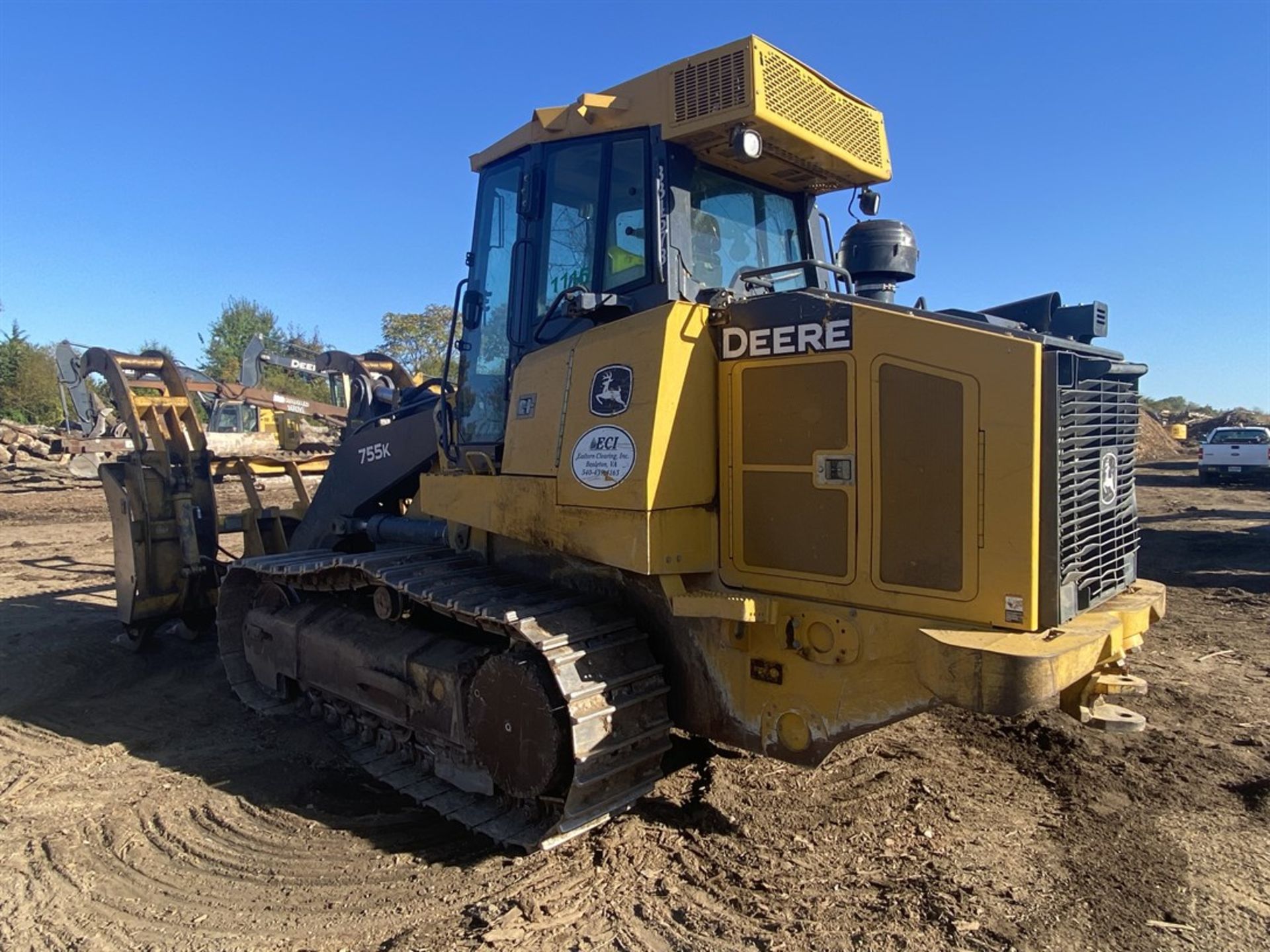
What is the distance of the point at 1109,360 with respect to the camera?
3607 millimetres

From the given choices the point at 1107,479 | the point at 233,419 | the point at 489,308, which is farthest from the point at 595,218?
the point at 233,419

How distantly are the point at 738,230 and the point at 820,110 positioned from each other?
72 cm

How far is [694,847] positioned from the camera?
3816 millimetres

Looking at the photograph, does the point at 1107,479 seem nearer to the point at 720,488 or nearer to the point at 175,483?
the point at 720,488

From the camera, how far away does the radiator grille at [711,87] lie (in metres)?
A: 3.88

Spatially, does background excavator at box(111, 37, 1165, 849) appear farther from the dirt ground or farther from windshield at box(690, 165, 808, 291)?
the dirt ground

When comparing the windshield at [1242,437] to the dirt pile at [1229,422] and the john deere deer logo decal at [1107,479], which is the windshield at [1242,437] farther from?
the john deere deer logo decal at [1107,479]

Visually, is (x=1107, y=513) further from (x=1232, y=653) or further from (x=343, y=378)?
(x=343, y=378)

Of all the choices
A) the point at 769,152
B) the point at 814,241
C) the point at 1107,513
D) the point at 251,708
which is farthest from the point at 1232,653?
the point at 251,708

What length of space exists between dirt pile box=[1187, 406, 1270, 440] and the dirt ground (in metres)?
41.6

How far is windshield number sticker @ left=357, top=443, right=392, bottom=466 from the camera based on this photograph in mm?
5879

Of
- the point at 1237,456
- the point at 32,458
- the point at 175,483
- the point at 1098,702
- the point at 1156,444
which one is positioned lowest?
the point at 1098,702

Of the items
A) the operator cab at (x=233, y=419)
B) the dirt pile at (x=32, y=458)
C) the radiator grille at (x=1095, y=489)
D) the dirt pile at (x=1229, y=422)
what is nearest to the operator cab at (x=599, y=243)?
the radiator grille at (x=1095, y=489)

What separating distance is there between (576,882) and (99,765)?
10.5 ft
